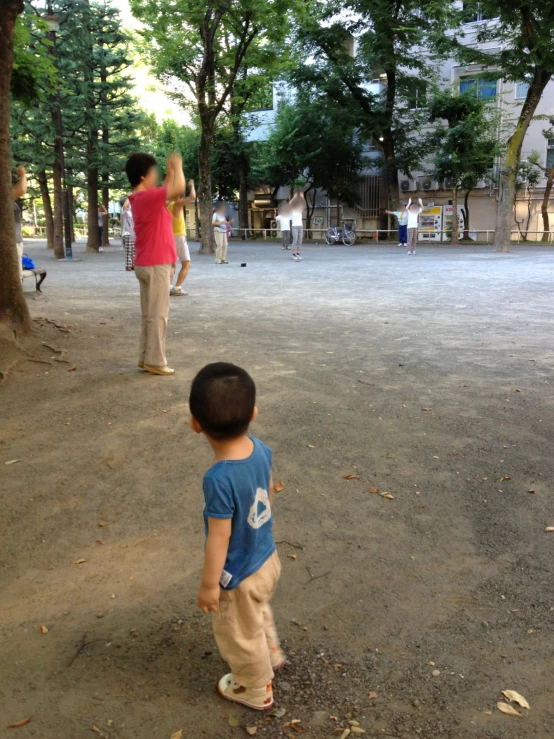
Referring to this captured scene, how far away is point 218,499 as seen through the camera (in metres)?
2.01

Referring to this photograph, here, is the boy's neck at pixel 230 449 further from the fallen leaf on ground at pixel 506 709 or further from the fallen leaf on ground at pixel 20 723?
the fallen leaf on ground at pixel 506 709

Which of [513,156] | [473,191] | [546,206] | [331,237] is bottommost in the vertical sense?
[331,237]

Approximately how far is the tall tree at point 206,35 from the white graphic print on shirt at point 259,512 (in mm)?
20362

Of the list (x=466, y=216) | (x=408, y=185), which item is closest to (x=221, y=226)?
(x=466, y=216)

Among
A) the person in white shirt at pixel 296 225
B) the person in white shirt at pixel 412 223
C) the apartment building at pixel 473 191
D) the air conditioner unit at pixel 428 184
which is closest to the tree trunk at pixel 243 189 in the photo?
the apartment building at pixel 473 191

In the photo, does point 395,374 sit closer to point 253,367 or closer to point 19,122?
point 253,367

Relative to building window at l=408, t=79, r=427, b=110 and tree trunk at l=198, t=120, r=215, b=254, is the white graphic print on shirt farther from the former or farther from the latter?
building window at l=408, t=79, r=427, b=110

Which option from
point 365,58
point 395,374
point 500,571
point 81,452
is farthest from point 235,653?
point 365,58

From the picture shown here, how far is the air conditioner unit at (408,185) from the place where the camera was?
129 feet

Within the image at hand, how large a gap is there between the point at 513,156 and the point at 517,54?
316cm

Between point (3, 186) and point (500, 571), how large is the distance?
5838 mm

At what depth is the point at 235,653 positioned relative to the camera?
2.14m

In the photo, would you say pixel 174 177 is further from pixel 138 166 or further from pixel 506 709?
pixel 506 709

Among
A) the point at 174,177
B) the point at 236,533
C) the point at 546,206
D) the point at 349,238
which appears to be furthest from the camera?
the point at 546,206
